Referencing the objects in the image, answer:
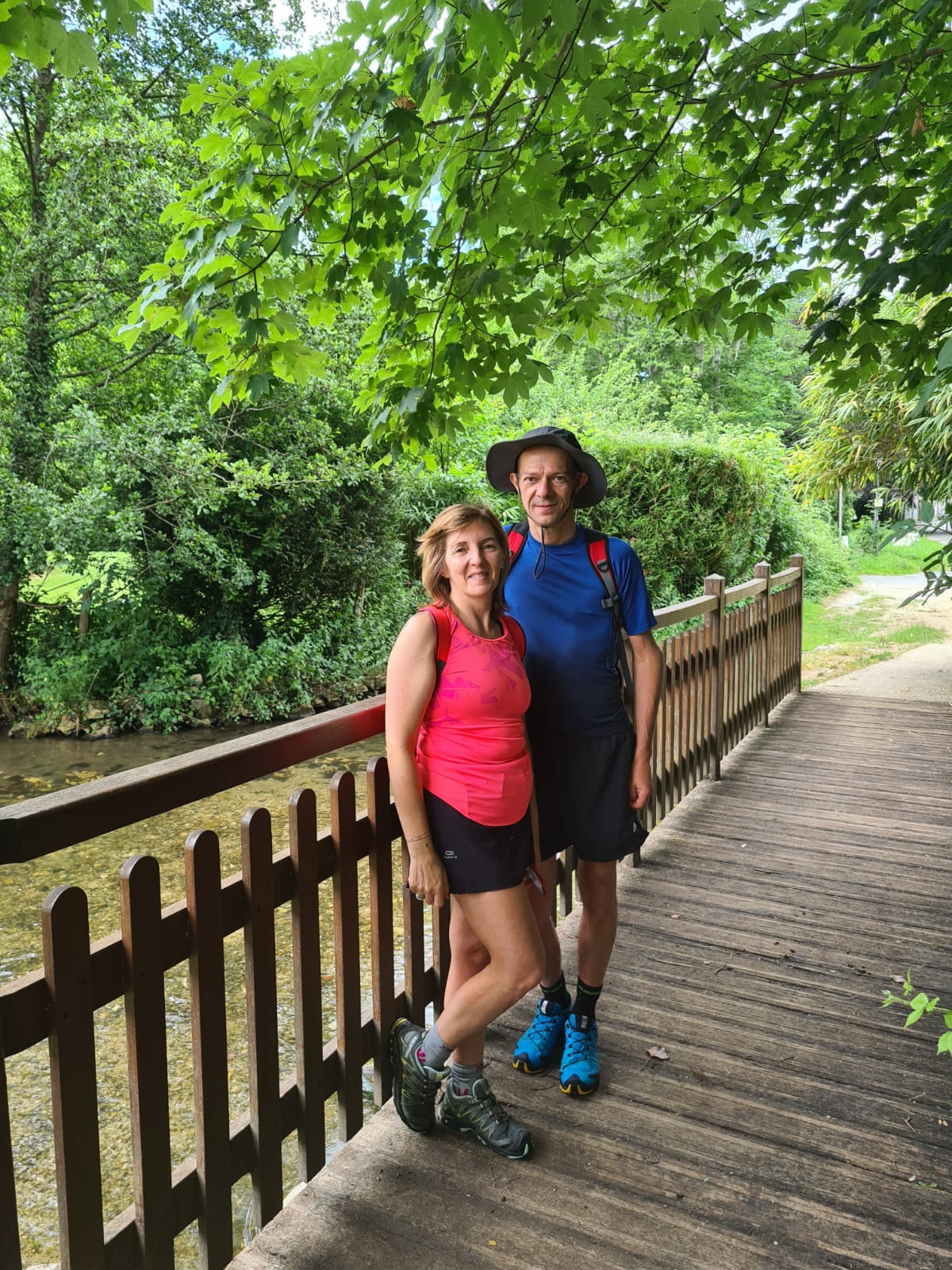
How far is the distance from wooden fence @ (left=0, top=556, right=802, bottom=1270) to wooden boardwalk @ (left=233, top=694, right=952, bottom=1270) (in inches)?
10.7

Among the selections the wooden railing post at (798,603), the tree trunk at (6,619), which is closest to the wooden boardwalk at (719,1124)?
the wooden railing post at (798,603)

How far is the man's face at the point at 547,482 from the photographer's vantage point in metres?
2.66

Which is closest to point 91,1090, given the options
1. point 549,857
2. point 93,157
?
point 549,857

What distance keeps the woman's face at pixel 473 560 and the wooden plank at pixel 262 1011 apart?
2.49 ft

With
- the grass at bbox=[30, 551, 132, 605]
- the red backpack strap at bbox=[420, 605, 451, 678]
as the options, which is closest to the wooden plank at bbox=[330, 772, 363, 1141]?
the red backpack strap at bbox=[420, 605, 451, 678]

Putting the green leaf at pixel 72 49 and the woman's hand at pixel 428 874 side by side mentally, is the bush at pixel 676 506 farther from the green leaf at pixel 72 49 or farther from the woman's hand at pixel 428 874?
the woman's hand at pixel 428 874

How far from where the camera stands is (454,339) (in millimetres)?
4383

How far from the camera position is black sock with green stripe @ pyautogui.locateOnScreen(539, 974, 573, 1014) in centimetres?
304

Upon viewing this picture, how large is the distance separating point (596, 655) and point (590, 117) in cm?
241

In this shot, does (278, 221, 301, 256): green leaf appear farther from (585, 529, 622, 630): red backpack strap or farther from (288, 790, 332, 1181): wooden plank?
(288, 790, 332, 1181): wooden plank

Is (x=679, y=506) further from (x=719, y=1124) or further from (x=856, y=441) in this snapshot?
(x=719, y=1124)

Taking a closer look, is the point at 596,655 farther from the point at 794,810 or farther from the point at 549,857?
the point at 794,810

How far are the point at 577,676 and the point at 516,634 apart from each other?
0.83 ft

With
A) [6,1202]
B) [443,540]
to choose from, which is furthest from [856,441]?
[6,1202]
